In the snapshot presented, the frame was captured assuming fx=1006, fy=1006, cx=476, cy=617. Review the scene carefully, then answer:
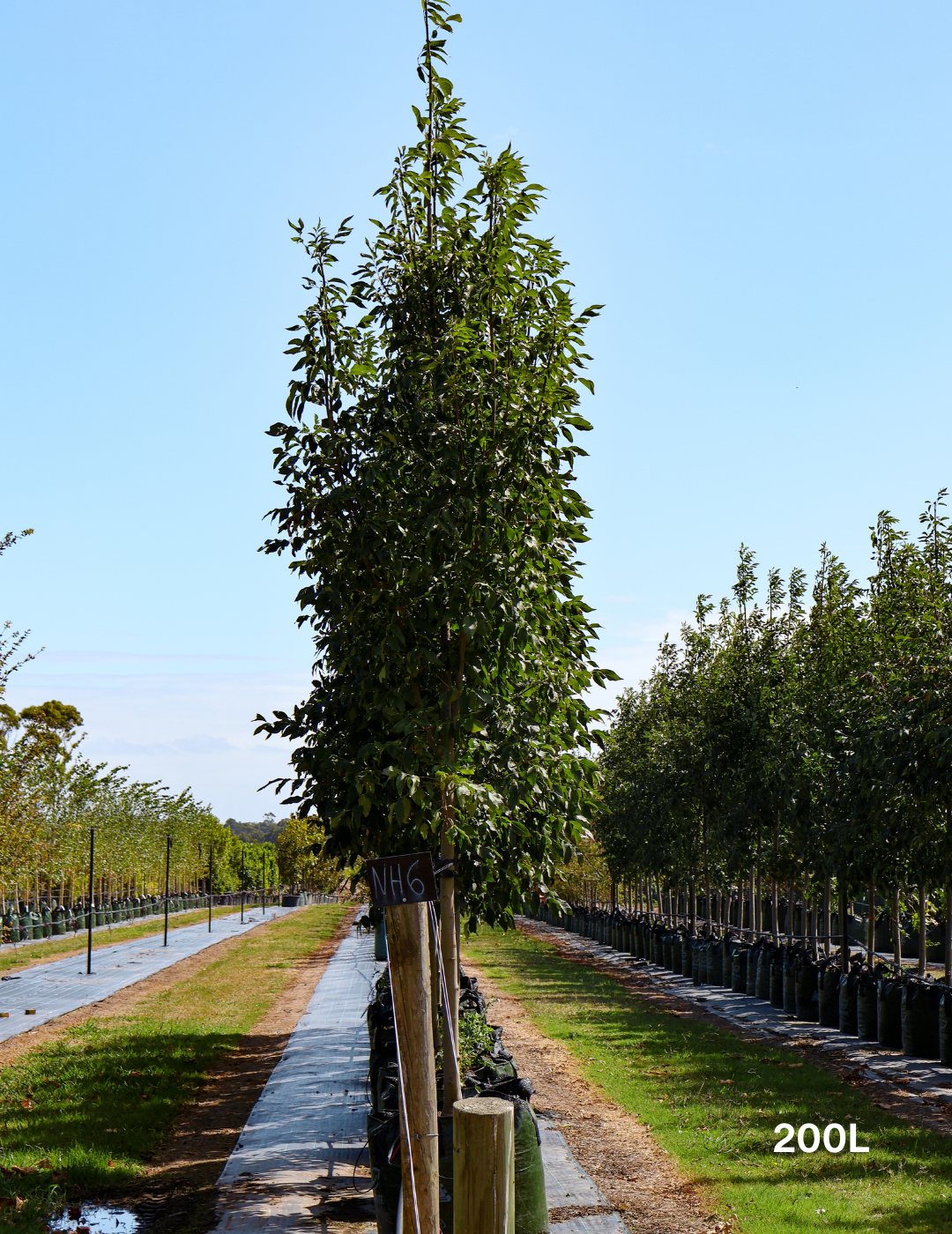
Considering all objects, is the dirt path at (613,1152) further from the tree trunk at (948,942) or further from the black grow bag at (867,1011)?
the tree trunk at (948,942)

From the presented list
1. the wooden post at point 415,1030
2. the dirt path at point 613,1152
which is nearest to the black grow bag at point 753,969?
the dirt path at point 613,1152

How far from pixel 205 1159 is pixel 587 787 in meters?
4.72

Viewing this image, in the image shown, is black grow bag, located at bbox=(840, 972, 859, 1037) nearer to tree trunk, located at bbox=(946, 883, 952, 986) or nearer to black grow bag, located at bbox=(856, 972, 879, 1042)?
black grow bag, located at bbox=(856, 972, 879, 1042)

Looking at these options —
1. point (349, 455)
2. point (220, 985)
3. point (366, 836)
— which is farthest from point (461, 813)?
point (220, 985)

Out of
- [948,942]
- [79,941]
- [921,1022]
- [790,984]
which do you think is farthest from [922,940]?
[79,941]

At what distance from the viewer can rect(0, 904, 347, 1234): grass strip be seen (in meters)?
7.38

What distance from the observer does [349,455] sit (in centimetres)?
670

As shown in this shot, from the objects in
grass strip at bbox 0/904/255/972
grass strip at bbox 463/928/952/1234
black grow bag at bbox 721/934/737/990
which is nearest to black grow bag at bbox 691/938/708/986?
black grow bag at bbox 721/934/737/990

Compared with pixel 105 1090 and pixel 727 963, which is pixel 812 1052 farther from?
pixel 105 1090

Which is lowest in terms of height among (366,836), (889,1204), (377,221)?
(889,1204)

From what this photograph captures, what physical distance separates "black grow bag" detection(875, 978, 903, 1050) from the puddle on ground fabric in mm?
9915

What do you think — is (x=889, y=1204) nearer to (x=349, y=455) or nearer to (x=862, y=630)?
(x=349, y=455)

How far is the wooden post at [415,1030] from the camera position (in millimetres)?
3988

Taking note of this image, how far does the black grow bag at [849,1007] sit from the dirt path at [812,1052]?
2.61 feet
